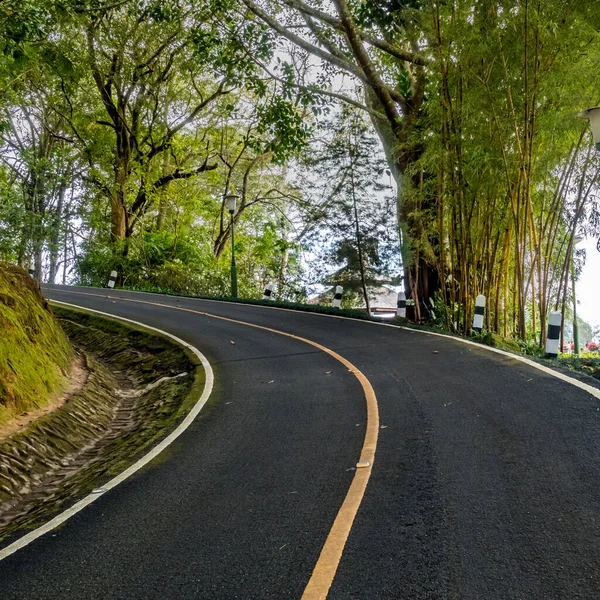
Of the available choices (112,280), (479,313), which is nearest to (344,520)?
(479,313)

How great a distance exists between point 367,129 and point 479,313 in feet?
21.7

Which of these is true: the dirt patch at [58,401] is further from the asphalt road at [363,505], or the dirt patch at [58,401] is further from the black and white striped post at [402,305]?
the black and white striped post at [402,305]

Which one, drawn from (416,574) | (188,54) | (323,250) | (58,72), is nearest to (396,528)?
(416,574)

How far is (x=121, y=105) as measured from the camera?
77.0ft

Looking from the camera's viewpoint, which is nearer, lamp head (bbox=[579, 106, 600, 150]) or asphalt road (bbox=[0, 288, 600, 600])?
asphalt road (bbox=[0, 288, 600, 600])

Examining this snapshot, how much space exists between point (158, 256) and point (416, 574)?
24.0 meters

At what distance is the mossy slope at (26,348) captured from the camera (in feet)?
→ 20.7

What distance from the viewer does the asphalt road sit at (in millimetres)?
2871

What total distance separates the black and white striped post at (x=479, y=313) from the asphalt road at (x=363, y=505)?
3605mm

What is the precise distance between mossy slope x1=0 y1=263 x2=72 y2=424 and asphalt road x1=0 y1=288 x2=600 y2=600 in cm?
209

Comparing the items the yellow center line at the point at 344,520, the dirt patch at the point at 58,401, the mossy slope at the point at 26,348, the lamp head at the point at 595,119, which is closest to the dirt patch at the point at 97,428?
the dirt patch at the point at 58,401

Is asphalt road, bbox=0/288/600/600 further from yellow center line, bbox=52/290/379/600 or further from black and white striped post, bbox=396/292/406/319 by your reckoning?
black and white striped post, bbox=396/292/406/319

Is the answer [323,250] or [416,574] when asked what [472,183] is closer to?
[323,250]

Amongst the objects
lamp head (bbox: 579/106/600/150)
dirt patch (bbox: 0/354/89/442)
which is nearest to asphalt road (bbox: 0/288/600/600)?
dirt patch (bbox: 0/354/89/442)
